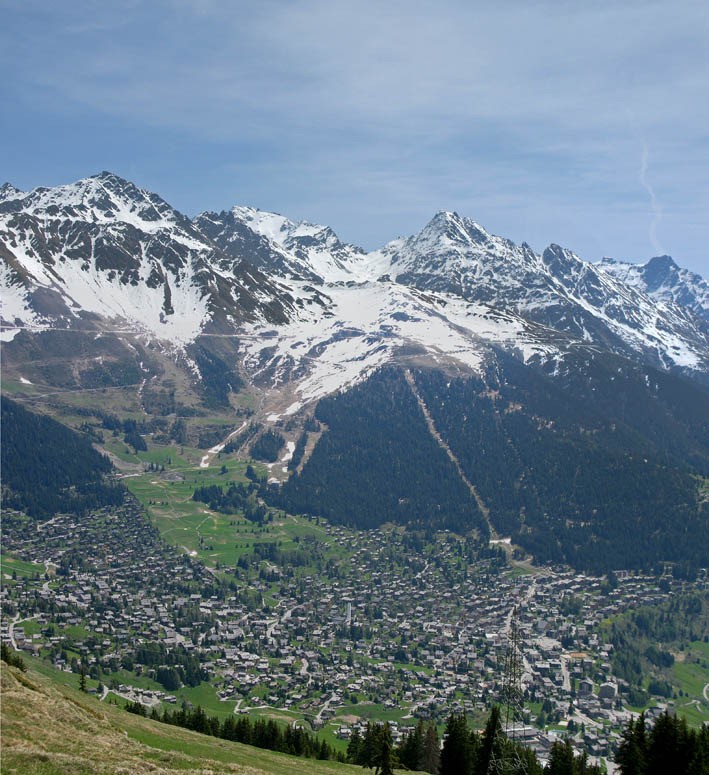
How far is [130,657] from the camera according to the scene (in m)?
136

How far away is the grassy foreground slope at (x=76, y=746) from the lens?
3997 cm

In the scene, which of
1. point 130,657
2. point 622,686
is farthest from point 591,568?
point 130,657

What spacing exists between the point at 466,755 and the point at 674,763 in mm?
17114

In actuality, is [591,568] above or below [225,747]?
above

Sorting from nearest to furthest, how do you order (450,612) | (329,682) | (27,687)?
(27,687), (329,682), (450,612)

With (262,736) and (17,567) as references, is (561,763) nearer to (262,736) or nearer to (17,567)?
(262,736)

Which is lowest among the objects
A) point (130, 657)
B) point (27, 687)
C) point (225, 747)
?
point (130, 657)

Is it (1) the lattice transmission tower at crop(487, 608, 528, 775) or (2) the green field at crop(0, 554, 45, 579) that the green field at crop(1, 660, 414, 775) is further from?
(2) the green field at crop(0, 554, 45, 579)

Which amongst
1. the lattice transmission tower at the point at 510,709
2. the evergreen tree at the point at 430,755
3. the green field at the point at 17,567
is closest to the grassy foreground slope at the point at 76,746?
the lattice transmission tower at the point at 510,709

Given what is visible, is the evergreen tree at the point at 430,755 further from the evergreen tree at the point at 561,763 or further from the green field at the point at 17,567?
the green field at the point at 17,567

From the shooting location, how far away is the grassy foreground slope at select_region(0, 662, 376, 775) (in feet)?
131

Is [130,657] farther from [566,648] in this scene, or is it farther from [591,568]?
[591,568]

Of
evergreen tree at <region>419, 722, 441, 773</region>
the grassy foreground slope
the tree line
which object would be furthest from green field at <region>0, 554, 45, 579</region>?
the grassy foreground slope

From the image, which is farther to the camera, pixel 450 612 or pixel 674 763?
pixel 450 612
